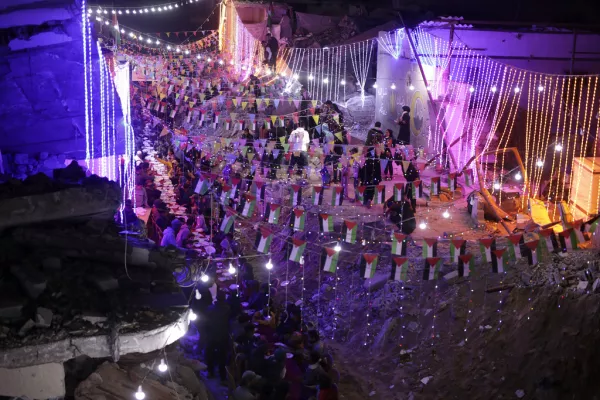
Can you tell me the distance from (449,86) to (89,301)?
18.4 meters

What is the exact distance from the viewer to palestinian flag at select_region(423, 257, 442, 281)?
458 inches

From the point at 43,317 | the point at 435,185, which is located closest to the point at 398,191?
A: the point at 435,185

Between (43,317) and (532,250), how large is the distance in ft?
31.0

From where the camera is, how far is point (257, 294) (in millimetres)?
12680

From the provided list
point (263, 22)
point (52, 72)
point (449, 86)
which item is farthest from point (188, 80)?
point (52, 72)

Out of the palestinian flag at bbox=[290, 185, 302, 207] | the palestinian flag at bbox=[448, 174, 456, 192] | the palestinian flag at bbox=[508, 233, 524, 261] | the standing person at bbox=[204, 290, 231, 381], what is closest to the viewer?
the standing person at bbox=[204, 290, 231, 381]

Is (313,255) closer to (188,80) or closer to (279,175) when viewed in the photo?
(279,175)

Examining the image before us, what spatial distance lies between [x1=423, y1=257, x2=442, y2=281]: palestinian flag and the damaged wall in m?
6.87

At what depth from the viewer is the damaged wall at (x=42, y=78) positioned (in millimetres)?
8555

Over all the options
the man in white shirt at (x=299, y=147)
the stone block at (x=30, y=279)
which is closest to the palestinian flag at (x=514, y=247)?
the stone block at (x=30, y=279)

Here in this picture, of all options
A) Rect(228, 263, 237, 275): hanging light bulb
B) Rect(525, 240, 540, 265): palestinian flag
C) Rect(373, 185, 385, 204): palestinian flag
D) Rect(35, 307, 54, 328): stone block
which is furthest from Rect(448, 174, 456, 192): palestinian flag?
Rect(35, 307, 54, 328): stone block

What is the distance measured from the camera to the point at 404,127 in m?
22.7

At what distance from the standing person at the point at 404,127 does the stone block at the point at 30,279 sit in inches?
724

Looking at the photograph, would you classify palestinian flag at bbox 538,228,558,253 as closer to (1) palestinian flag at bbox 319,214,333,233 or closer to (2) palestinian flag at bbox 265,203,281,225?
(1) palestinian flag at bbox 319,214,333,233
